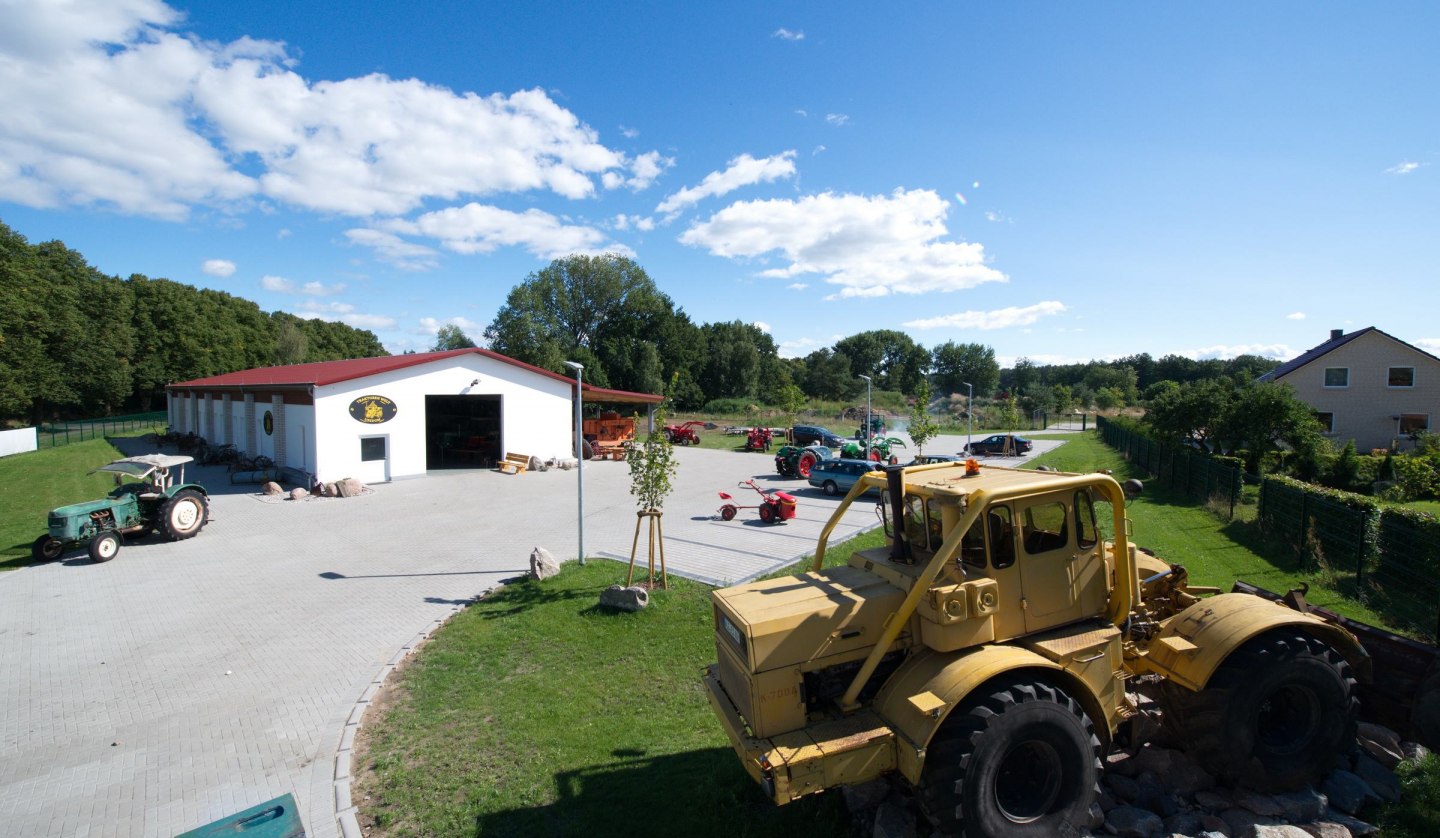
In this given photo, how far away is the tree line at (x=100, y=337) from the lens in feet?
140

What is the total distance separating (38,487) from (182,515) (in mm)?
13093

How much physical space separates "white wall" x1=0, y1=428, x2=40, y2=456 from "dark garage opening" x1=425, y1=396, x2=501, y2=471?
21926 mm

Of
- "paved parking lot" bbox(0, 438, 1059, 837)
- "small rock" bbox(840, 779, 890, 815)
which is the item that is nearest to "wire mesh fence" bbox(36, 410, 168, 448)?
"paved parking lot" bbox(0, 438, 1059, 837)

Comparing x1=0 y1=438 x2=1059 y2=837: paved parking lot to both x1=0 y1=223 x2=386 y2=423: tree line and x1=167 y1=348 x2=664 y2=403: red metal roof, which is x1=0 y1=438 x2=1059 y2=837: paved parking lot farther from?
x1=0 y1=223 x2=386 y2=423: tree line

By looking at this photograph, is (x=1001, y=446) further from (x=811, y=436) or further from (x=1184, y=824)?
(x=1184, y=824)

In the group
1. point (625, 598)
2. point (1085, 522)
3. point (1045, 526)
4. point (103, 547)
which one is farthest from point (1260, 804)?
point (103, 547)

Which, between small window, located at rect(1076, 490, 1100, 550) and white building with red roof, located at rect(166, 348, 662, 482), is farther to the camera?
white building with red roof, located at rect(166, 348, 662, 482)

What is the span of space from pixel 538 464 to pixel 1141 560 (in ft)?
80.3

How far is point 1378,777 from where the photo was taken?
16.5 feet

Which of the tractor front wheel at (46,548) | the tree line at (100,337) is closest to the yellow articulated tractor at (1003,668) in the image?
the tractor front wheel at (46,548)

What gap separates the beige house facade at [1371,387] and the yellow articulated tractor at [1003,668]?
1497 inches

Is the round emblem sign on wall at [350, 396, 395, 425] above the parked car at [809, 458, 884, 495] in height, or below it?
above

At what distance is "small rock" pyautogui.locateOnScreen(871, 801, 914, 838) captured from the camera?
4.60 m

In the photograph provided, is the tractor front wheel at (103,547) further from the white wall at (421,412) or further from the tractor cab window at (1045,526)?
the tractor cab window at (1045,526)
